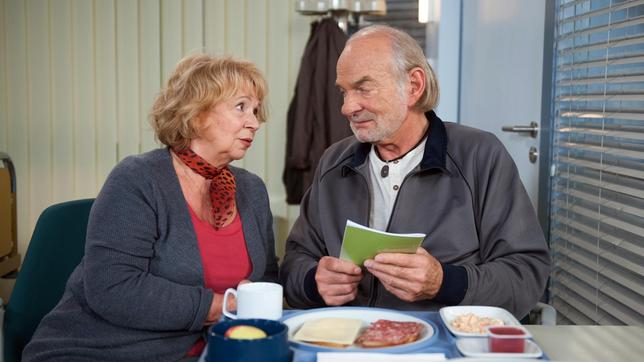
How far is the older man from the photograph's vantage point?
164 centimetres

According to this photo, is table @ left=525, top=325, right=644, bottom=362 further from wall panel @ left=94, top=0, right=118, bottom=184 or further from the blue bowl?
wall panel @ left=94, top=0, right=118, bottom=184

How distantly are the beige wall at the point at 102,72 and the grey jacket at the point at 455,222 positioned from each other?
7.31ft

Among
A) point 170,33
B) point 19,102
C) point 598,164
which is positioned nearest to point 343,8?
point 170,33

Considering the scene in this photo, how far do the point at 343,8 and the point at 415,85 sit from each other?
2.07m

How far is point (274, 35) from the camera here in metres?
4.12

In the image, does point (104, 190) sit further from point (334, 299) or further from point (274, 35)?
point (274, 35)

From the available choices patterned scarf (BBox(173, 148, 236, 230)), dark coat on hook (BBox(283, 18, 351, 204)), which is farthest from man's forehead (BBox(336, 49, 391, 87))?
dark coat on hook (BBox(283, 18, 351, 204))

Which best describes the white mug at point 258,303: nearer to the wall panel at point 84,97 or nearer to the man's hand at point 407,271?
the man's hand at point 407,271

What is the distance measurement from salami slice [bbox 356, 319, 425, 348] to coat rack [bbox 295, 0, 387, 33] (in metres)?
2.84

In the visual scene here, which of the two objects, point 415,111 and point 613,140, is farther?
point 613,140

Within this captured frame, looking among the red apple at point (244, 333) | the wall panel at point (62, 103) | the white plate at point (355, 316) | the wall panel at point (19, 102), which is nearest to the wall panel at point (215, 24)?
the wall panel at point (62, 103)

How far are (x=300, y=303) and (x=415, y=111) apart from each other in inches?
24.0

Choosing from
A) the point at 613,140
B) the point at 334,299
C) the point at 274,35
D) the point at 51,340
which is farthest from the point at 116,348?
the point at 274,35

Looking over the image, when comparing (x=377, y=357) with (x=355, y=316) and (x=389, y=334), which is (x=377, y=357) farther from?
(x=355, y=316)
